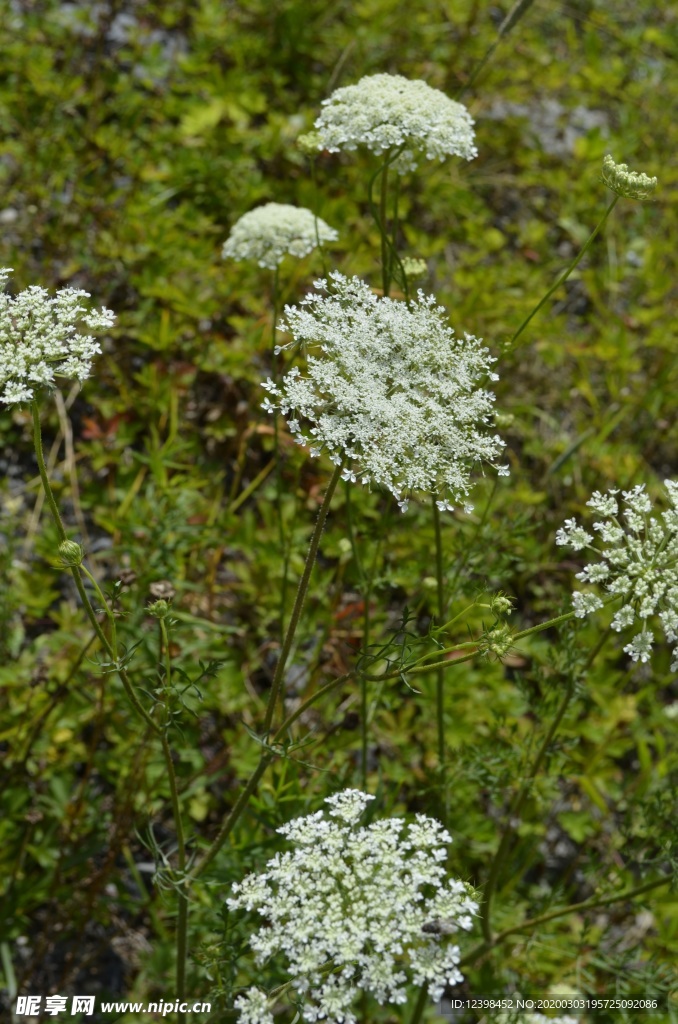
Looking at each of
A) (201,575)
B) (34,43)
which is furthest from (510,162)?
(201,575)

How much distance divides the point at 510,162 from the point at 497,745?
215 inches

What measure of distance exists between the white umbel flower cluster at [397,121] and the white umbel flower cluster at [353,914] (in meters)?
2.22

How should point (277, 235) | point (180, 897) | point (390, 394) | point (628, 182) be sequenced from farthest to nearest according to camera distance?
point (277, 235) → point (180, 897) → point (390, 394) → point (628, 182)

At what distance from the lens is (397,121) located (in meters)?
2.95

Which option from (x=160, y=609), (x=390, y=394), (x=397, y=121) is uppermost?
(x=397, y=121)

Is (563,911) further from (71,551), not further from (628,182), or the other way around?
(628,182)

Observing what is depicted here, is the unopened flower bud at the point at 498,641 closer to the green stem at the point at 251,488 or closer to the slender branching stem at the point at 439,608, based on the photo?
the slender branching stem at the point at 439,608

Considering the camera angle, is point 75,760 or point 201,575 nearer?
point 75,760

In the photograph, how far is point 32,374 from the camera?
7.45 ft

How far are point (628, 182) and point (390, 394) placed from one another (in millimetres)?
957

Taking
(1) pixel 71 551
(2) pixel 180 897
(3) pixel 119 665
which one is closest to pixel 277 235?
(1) pixel 71 551

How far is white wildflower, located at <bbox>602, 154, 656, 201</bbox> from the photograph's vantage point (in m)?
2.52

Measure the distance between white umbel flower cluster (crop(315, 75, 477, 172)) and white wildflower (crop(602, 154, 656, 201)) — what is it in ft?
2.16

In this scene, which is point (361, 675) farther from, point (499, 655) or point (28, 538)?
point (28, 538)
